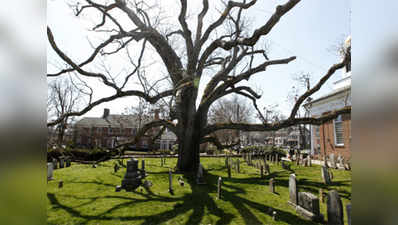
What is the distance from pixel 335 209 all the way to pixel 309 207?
24.0 inches

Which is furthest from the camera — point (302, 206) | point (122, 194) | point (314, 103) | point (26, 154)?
point (314, 103)

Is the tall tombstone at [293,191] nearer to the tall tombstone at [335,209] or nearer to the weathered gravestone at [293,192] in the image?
the weathered gravestone at [293,192]

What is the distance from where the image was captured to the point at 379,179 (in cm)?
80

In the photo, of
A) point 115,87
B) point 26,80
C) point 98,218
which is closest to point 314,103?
point 115,87

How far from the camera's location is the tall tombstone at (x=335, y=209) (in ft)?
12.0

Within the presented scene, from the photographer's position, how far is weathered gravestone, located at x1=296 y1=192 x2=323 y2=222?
405cm

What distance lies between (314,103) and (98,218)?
13.9 metres

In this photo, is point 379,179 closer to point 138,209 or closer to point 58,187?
point 138,209

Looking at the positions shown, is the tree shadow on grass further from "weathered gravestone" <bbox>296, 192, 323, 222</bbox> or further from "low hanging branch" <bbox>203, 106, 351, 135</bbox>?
"low hanging branch" <bbox>203, 106, 351, 135</bbox>

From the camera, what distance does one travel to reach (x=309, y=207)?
14.0 feet

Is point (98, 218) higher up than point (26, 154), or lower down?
lower down

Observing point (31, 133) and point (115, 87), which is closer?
point (31, 133)

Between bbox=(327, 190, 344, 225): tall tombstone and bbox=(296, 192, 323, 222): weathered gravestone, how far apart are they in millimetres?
259

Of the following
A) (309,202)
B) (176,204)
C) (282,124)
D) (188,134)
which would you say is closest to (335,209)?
(309,202)
